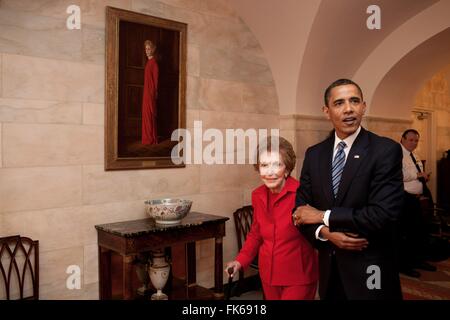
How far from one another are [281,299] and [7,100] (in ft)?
7.63

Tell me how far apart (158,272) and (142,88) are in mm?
1609

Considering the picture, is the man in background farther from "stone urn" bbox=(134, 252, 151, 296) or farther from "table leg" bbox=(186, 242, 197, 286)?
"stone urn" bbox=(134, 252, 151, 296)

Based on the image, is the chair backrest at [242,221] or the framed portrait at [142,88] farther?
the chair backrest at [242,221]

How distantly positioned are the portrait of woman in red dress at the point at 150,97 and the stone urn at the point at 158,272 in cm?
102

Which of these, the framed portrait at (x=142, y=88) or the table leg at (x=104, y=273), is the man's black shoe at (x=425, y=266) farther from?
the table leg at (x=104, y=273)

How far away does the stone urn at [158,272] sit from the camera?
3404 mm

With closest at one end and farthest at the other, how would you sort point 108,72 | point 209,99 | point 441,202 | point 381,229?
point 381,229, point 108,72, point 209,99, point 441,202

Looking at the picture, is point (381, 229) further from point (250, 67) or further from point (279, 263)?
point (250, 67)

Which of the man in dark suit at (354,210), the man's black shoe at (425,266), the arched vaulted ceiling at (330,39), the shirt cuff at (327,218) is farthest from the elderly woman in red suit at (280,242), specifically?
the man's black shoe at (425,266)

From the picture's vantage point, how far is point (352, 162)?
1.88 m

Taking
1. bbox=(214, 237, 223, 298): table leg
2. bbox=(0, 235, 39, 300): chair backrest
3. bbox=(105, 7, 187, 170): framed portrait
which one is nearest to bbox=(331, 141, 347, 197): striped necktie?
bbox=(214, 237, 223, 298): table leg

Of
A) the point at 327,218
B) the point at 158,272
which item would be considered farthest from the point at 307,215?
the point at 158,272

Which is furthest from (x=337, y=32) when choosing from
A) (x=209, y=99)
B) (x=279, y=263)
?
(x=279, y=263)

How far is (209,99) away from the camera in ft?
13.8
